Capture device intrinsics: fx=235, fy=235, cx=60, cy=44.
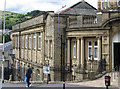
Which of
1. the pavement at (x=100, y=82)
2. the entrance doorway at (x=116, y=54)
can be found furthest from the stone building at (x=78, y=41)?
the pavement at (x=100, y=82)

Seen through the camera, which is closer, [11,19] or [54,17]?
[54,17]

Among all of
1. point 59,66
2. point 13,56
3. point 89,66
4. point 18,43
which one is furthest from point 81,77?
point 13,56

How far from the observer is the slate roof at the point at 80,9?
1052 inches

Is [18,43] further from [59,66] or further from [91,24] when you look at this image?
[91,24]

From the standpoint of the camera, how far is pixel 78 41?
75.0 ft

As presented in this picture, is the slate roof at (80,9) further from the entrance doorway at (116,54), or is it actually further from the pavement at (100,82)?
the pavement at (100,82)

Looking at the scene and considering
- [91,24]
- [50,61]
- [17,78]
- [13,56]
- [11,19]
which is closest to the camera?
[91,24]

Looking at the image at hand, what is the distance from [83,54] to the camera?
22750mm

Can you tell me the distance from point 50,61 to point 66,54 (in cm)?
231

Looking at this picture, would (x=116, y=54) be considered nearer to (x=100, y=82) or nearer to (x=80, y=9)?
(x=100, y=82)

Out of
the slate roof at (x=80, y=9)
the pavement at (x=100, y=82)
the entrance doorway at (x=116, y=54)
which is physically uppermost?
the slate roof at (x=80, y=9)

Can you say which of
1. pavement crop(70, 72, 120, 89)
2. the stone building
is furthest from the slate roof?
pavement crop(70, 72, 120, 89)

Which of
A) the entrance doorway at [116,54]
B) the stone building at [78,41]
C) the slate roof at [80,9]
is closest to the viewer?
the stone building at [78,41]

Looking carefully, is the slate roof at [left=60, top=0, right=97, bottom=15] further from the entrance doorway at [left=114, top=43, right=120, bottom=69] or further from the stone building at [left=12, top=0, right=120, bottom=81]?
the entrance doorway at [left=114, top=43, right=120, bottom=69]
